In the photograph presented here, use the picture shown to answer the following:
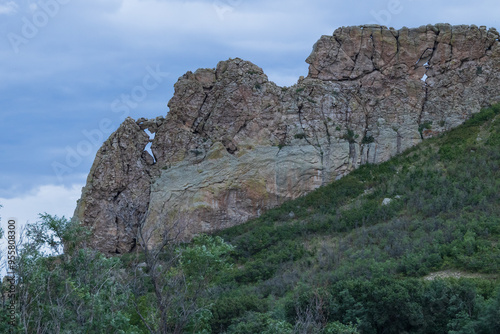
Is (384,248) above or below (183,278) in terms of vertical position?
below

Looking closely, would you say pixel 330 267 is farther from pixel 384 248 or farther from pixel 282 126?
pixel 282 126

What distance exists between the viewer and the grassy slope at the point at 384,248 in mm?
25969

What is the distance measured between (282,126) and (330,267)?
13.3 metres

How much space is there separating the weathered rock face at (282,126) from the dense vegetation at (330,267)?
1.73 meters

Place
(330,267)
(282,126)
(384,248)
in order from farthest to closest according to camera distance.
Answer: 1. (282,126)
2. (384,248)
3. (330,267)

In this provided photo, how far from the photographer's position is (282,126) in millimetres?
44688

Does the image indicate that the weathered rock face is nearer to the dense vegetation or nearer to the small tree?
the dense vegetation

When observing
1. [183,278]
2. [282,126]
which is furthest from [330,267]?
[183,278]

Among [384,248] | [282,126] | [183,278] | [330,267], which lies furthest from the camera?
[282,126]

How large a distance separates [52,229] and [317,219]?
21.3m

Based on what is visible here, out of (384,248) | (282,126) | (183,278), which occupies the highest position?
(282,126)

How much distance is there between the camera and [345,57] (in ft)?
152

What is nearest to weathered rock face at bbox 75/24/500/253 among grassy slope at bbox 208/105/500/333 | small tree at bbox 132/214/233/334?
grassy slope at bbox 208/105/500/333

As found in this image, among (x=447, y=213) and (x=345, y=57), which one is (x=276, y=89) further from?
(x=447, y=213)
